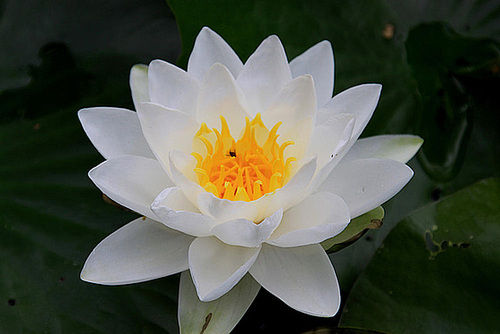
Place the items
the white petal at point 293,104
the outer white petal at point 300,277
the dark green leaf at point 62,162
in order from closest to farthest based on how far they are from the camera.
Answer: the outer white petal at point 300,277
the white petal at point 293,104
the dark green leaf at point 62,162

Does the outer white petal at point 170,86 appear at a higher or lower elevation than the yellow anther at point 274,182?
higher

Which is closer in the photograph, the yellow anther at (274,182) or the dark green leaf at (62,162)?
the yellow anther at (274,182)

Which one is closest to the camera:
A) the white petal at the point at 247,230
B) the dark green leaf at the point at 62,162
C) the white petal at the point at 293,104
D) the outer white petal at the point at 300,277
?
the white petal at the point at 247,230

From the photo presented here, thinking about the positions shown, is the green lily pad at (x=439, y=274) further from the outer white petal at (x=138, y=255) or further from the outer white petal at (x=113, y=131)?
the outer white petal at (x=113, y=131)

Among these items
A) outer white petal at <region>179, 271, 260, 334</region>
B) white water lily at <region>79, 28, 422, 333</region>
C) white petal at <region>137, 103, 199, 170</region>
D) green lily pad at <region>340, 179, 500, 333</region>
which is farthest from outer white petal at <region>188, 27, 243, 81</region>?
green lily pad at <region>340, 179, 500, 333</region>

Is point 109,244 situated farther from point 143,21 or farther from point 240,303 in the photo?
point 143,21

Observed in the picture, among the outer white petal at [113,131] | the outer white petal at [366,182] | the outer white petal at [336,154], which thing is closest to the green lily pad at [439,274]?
the outer white petal at [366,182]

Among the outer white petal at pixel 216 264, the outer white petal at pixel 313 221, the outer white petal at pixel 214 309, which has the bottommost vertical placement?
the outer white petal at pixel 214 309
